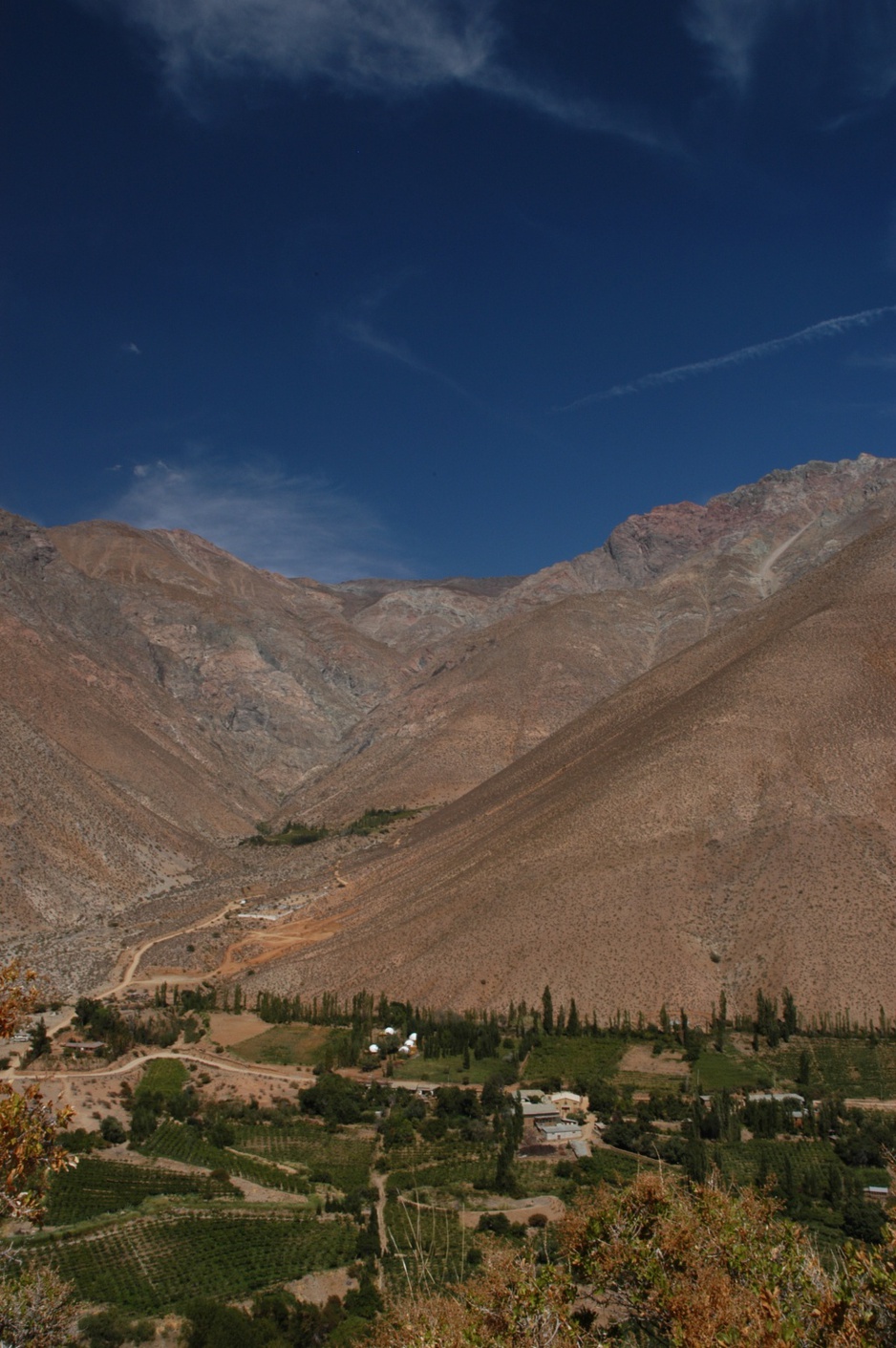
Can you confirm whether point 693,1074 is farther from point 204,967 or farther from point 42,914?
point 42,914

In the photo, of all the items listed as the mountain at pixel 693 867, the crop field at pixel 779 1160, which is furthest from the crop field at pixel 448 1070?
the crop field at pixel 779 1160

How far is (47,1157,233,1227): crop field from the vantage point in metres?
30.3

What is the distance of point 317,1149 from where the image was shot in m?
37.6

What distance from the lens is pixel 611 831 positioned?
61125mm

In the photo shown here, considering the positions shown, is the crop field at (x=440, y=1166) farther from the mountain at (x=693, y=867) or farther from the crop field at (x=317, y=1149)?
the mountain at (x=693, y=867)

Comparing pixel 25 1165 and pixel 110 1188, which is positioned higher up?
pixel 25 1165

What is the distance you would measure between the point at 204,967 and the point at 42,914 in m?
17.9

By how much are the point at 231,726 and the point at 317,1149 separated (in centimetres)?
13749

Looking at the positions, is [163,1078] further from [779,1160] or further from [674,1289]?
[674,1289]

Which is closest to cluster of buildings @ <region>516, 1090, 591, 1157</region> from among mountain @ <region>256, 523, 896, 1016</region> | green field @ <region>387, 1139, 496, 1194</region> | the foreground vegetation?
the foreground vegetation

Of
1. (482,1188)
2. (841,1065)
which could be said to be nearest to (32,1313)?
(482,1188)

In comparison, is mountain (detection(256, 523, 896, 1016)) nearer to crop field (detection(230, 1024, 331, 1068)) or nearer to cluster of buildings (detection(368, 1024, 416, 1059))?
cluster of buildings (detection(368, 1024, 416, 1059))

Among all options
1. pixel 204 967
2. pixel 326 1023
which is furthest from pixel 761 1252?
pixel 204 967

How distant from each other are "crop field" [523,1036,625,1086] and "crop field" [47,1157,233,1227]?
592 inches
